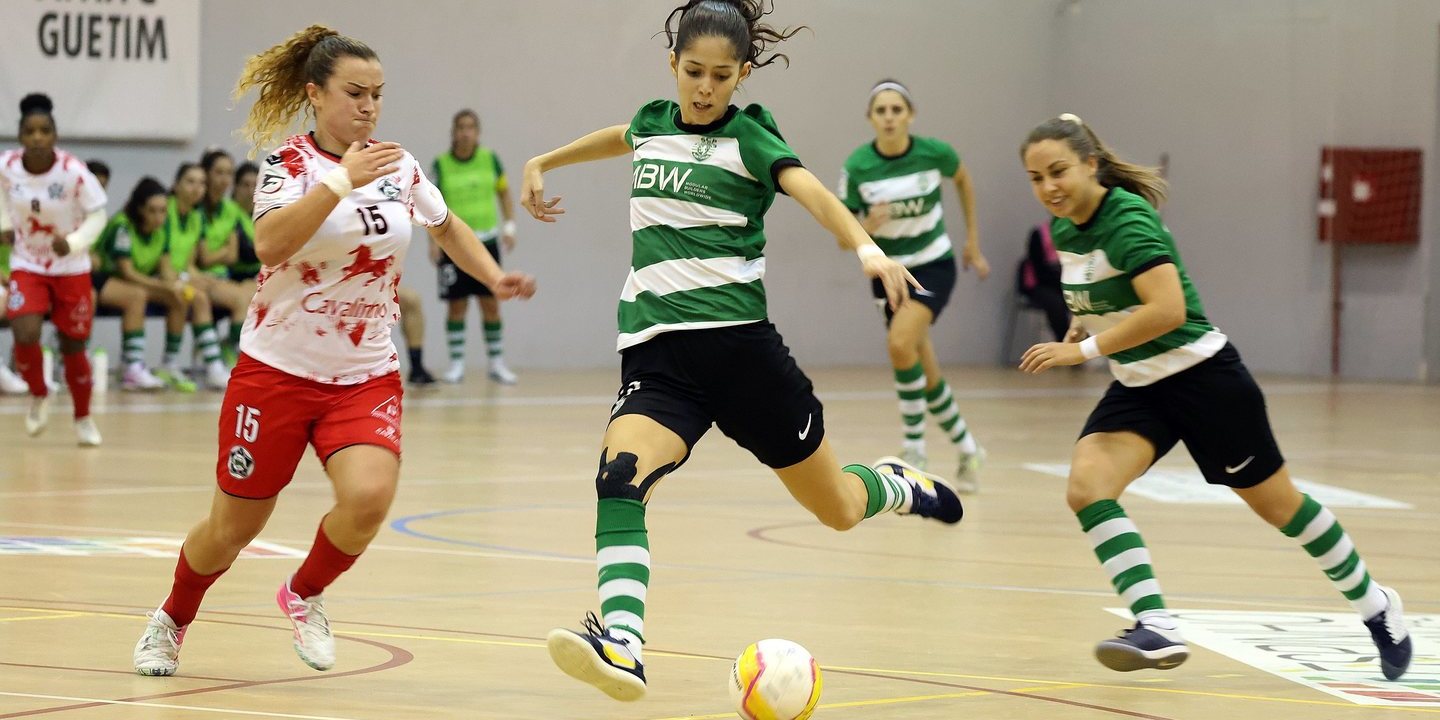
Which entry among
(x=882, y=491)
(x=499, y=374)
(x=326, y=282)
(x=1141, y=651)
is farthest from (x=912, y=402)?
(x=499, y=374)

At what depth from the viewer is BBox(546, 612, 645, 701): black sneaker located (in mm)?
4285

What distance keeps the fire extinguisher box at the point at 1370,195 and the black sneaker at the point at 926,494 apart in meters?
15.3

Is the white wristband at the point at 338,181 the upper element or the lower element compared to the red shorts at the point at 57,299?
upper

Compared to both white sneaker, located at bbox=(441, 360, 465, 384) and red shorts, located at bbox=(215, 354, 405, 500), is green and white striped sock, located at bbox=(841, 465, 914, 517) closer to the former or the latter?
red shorts, located at bbox=(215, 354, 405, 500)

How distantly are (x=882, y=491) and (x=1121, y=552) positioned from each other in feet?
2.51

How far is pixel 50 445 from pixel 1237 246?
14110mm

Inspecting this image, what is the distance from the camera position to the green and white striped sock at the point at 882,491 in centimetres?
565

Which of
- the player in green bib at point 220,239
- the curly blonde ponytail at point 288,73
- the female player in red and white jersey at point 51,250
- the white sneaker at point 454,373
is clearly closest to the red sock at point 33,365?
the female player in red and white jersey at point 51,250

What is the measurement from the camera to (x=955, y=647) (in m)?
5.70

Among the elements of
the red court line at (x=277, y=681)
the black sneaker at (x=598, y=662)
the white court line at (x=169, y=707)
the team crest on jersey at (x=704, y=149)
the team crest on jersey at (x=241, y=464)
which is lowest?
the red court line at (x=277, y=681)

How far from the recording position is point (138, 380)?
1644 cm

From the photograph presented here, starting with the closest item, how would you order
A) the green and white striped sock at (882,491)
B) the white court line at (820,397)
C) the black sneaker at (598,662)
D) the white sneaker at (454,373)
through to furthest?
the black sneaker at (598,662)
the green and white striped sock at (882,491)
the white court line at (820,397)
the white sneaker at (454,373)

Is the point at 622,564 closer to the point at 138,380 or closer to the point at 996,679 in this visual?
the point at 996,679

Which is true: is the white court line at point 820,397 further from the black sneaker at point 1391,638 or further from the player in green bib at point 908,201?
the black sneaker at point 1391,638
